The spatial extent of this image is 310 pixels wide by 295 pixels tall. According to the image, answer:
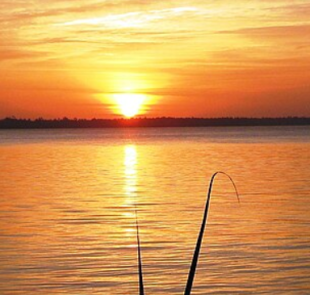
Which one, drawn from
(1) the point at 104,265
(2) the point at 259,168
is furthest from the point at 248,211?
(2) the point at 259,168

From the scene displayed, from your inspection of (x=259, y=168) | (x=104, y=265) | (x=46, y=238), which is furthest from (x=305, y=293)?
(x=259, y=168)

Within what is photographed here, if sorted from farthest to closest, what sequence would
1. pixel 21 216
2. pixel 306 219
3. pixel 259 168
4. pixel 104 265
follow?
1. pixel 259 168
2. pixel 21 216
3. pixel 306 219
4. pixel 104 265

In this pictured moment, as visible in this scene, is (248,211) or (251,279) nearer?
(251,279)

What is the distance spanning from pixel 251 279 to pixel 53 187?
57.6 feet

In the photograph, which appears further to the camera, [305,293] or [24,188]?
[24,188]

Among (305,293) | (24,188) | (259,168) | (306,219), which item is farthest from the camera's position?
(259,168)

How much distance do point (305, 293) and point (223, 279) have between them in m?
1.26

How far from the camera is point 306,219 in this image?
17.7 metres

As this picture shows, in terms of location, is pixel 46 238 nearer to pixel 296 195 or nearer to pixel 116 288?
pixel 116 288

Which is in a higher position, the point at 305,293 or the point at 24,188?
the point at 24,188

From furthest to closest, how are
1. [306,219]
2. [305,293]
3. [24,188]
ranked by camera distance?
[24,188]
[306,219]
[305,293]

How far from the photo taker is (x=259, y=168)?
→ 37.2 meters

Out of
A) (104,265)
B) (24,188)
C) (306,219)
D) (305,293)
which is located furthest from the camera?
(24,188)

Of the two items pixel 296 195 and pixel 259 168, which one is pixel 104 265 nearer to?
pixel 296 195
